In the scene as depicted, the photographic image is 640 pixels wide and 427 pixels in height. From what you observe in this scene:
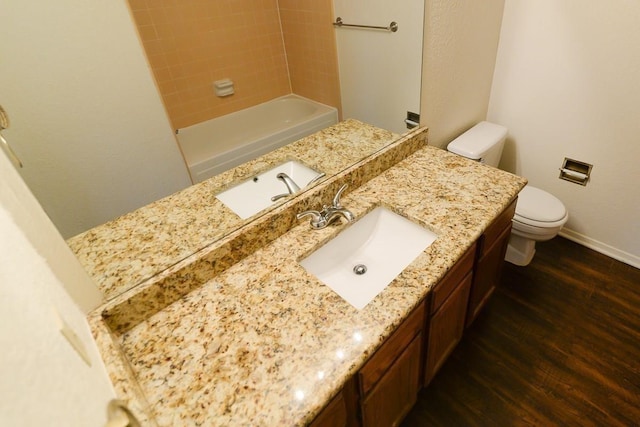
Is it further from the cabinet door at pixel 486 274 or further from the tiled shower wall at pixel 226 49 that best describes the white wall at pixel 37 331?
the cabinet door at pixel 486 274

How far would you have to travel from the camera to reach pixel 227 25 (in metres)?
0.98

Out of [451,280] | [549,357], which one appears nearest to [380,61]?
[451,280]

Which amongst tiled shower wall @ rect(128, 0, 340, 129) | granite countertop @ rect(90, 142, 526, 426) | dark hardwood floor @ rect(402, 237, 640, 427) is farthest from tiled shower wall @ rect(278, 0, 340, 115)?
dark hardwood floor @ rect(402, 237, 640, 427)

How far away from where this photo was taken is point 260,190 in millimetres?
1180

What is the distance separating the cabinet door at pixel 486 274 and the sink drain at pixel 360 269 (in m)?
0.52

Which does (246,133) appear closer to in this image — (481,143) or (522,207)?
(481,143)

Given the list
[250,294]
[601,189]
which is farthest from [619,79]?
[250,294]

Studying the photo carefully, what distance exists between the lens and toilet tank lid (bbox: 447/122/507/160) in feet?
5.70

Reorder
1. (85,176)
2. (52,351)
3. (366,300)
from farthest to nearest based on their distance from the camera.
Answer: (366,300)
(85,176)
(52,351)

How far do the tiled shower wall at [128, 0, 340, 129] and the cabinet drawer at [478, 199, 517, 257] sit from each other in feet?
2.85

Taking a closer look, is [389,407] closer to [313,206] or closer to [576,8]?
[313,206]

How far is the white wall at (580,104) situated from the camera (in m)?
1.62

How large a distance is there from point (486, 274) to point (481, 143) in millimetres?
719

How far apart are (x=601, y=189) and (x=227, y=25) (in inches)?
83.9
